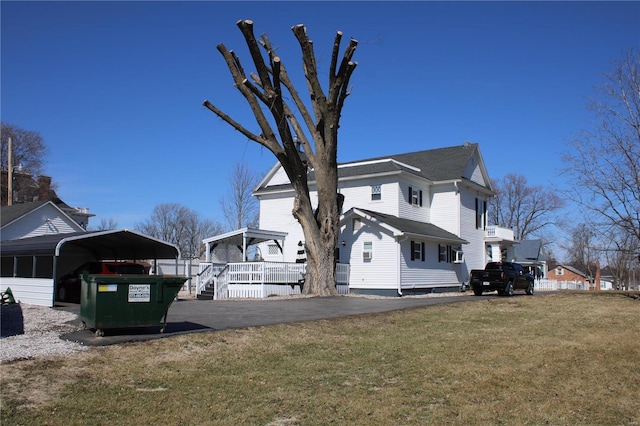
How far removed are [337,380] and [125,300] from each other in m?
4.77

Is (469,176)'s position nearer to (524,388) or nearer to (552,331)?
(552,331)

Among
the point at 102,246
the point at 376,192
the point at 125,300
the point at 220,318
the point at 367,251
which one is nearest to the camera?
the point at 125,300

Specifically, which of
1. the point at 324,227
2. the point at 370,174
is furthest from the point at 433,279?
the point at 324,227

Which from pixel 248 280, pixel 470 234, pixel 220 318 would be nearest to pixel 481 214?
pixel 470 234

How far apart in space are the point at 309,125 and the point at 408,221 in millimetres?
9356

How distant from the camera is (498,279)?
85.0ft

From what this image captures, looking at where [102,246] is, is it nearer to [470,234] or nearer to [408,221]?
[408,221]

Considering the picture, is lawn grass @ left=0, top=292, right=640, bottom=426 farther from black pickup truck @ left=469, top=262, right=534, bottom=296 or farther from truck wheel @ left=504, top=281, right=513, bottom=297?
truck wheel @ left=504, top=281, right=513, bottom=297

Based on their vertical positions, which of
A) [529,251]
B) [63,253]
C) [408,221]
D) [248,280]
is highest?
[408,221]

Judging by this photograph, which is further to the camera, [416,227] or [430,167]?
[430,167]

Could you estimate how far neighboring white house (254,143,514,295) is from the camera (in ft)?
92.2

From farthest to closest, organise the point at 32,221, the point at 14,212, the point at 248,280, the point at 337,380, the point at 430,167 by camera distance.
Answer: the point at 430,167 < the point at 32,221 < the point at 14,212 < the point at 248,280 < the point at 337,380

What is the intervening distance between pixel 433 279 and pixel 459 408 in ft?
79.1

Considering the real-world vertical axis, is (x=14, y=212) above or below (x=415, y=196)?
below
